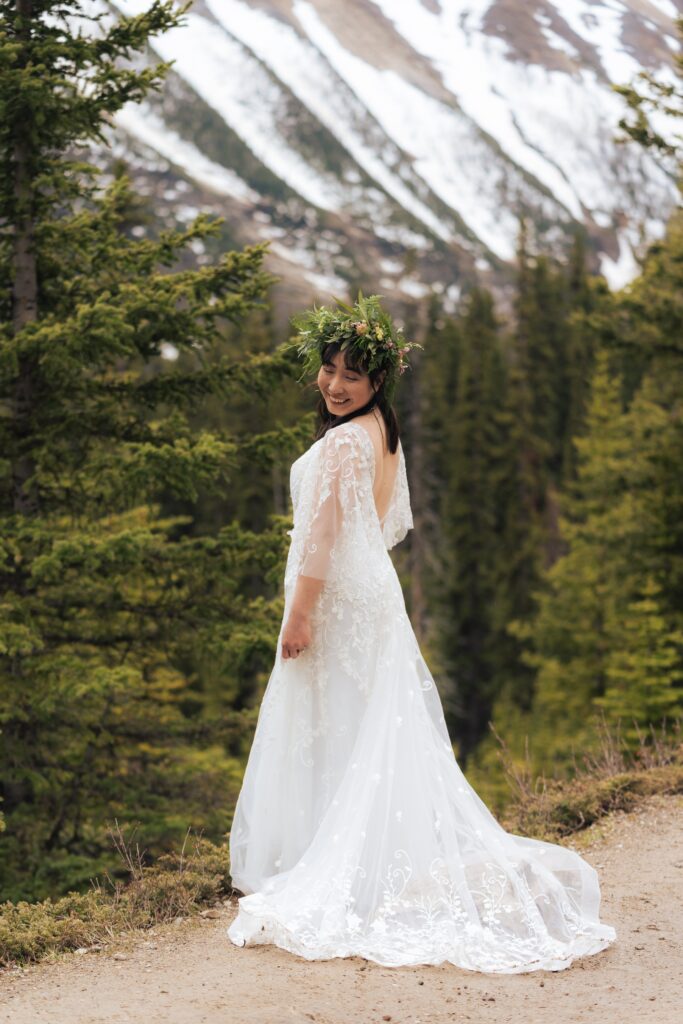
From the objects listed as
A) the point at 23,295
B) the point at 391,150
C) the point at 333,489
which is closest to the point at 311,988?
the point at 333,489

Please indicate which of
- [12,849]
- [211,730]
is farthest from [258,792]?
[211,730]

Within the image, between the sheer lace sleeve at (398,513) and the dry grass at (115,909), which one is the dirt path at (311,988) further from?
the sheer lace sleeve at (398,513)

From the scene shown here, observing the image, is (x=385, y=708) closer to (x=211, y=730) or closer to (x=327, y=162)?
(x=211, y=730)

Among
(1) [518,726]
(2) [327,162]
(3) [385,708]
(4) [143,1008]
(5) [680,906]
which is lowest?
(2) [327,162]

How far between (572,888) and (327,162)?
17598 cm

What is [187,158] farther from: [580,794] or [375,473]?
[375,473]

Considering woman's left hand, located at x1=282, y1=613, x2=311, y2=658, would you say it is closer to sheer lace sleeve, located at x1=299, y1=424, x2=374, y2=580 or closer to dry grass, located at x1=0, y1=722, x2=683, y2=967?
sheer lace sleeve, located at x1=299, y1=424, x2=374, y2=580

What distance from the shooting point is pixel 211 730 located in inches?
396

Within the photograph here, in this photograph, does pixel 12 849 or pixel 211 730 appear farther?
pixel 211 730

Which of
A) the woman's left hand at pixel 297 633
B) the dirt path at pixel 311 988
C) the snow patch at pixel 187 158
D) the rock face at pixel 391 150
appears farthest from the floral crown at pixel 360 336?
the snow patch at pixel 187 158

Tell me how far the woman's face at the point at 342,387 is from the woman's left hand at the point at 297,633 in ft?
3.10

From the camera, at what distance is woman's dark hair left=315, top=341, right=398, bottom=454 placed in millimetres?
4617

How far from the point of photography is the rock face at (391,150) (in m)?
113

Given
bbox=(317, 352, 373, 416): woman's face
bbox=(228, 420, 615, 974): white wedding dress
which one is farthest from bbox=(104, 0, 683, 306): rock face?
bbox=(228, 420, 615, 974): white wedding dress
